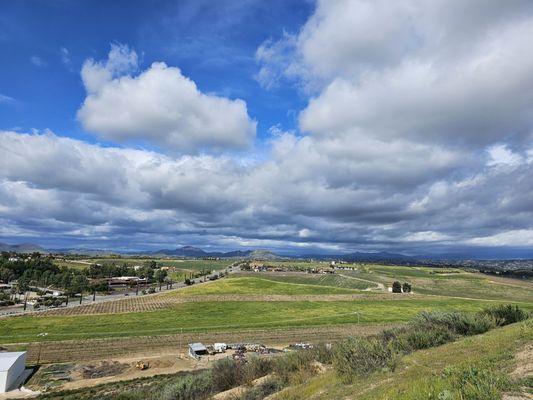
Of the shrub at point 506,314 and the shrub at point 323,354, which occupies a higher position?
the shrub at point 506,314

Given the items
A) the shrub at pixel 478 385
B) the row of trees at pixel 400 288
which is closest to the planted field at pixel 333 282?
the row of trees at pixel 400 288

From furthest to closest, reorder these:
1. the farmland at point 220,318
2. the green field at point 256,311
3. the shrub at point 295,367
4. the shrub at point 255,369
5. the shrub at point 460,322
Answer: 1. the green field at point 256,311
2. the farmland at point 220,318
3. the shrub at point 460,322
4. the shrub at point 255,369
5. the shrub at point 295,367

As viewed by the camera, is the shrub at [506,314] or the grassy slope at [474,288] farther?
the grassy slope at [474,288]

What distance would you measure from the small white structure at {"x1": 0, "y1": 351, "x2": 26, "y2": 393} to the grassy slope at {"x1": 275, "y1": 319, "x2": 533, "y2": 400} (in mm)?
44810

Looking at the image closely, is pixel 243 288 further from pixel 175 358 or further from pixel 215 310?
pixel 175 358

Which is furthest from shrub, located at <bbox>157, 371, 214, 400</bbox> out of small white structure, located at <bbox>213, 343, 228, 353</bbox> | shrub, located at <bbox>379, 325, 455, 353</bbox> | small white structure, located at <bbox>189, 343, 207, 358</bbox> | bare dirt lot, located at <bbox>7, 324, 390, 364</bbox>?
bare dirt lot, located at <bbox>7, 324, 390, 364</bbox>

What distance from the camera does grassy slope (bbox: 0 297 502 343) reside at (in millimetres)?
76688

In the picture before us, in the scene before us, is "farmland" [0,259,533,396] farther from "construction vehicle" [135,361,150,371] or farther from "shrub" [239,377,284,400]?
"shrub" [239,377,284,400]

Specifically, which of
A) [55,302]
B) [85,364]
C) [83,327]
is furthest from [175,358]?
[55,302]

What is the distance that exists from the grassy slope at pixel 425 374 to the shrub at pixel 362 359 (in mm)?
514

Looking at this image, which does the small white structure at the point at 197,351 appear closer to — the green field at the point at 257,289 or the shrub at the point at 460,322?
the shrub at the point at 460,322

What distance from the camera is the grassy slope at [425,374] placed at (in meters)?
11.5

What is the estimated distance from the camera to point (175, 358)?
57562 mm

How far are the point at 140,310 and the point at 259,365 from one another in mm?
82984
